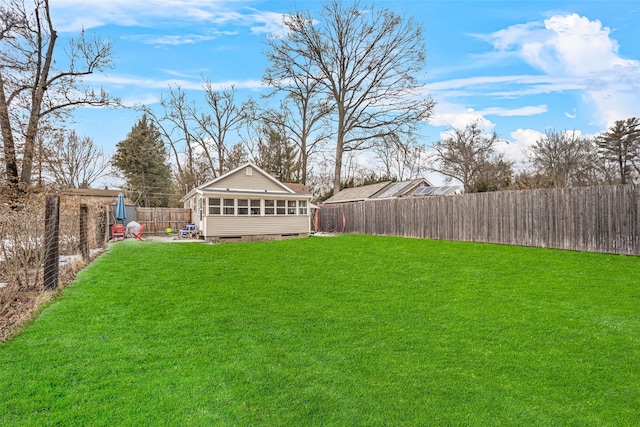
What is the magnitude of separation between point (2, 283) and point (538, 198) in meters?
12.2

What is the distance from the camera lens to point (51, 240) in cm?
539

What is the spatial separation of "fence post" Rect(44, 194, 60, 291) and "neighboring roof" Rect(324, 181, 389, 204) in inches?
854

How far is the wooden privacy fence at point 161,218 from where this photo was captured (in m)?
20.1

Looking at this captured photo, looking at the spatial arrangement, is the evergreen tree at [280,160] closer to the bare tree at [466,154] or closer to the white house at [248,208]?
the bare tree at [466,154]

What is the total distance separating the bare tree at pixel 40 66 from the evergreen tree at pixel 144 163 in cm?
1531

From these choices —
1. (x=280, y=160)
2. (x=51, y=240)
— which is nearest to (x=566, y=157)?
(x=280, y=160)

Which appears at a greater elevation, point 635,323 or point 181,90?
point 181,90

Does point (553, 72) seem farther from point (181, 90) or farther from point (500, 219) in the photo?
point (181, 90)

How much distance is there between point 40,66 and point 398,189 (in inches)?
778

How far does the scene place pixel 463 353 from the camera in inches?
131

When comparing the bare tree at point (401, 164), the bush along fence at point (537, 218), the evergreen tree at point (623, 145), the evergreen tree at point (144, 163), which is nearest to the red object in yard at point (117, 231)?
the bush along fence at point (537, 218)

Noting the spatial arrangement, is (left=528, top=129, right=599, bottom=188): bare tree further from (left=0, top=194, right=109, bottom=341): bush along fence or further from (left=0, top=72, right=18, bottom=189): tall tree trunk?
(left=0, top=72, right=18, bottom=189): tall tree trunk

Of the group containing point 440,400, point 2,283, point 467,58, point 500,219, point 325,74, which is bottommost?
point 440,400

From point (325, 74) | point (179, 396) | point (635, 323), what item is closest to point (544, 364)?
point (635, 323)
